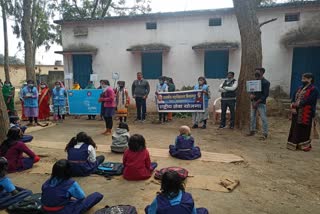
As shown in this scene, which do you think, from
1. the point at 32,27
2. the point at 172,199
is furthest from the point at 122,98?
the point at 32,27

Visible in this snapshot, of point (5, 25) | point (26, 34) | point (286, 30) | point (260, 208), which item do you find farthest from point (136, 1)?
point (260, 208)

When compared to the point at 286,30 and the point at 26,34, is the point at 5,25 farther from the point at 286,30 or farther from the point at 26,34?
the point at 286,30

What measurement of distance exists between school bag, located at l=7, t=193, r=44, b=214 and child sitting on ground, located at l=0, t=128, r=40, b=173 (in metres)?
1.54

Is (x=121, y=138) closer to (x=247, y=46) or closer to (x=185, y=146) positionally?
(x=185, y=146)

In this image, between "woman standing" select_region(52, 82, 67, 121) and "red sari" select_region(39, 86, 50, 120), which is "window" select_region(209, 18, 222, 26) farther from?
"red sari" select_region(39, 86, 50, 120)

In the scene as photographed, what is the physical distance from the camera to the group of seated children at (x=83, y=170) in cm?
290

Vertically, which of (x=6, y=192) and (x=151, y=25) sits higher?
(x=151, y=25)

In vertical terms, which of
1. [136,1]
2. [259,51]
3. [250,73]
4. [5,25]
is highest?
[136,1]

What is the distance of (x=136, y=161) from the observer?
4625 mm

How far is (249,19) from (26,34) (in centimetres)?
980

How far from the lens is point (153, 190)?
430 cm

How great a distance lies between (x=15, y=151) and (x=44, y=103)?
6382mm

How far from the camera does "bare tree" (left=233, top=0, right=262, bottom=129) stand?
325 inches

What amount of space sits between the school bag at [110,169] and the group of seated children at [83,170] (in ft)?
0.35
